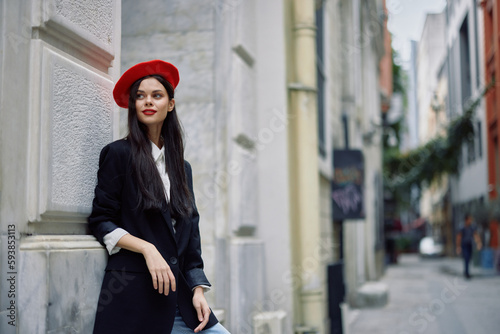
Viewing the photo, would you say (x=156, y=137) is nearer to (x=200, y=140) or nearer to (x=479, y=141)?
(x=200, y=140)

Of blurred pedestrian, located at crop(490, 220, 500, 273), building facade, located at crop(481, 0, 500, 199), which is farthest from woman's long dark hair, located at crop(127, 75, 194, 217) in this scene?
building facade, located at crop(481, 0, 500, 199)

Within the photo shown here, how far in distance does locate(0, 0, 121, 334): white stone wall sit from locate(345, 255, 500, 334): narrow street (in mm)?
7025

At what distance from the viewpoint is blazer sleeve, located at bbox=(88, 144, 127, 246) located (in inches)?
104

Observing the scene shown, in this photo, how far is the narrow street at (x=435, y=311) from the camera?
9.33 meters

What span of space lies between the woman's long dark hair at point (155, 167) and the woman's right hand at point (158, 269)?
18cm

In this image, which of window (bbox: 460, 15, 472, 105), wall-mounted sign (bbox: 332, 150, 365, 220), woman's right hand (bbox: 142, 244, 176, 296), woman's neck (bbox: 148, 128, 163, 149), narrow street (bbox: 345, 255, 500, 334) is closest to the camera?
woman's right hand (bbox: 142, 244, 176, 296)

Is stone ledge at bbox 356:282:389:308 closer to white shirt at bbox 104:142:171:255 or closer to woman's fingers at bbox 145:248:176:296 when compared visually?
white shirt at bbox 104:142:171:255

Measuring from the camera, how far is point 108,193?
2.65m

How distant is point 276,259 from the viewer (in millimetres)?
6438

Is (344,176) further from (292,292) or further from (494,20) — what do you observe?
(494,20)

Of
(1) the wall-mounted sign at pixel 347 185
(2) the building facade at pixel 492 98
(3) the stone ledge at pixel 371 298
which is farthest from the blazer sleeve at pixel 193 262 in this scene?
(2) the building facade at pixel 492 98

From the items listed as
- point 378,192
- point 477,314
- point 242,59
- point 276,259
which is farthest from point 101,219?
point 378,192

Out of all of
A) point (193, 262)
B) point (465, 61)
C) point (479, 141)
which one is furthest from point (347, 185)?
point (465, 61)

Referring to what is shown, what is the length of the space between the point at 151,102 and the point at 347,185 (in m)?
7.50
